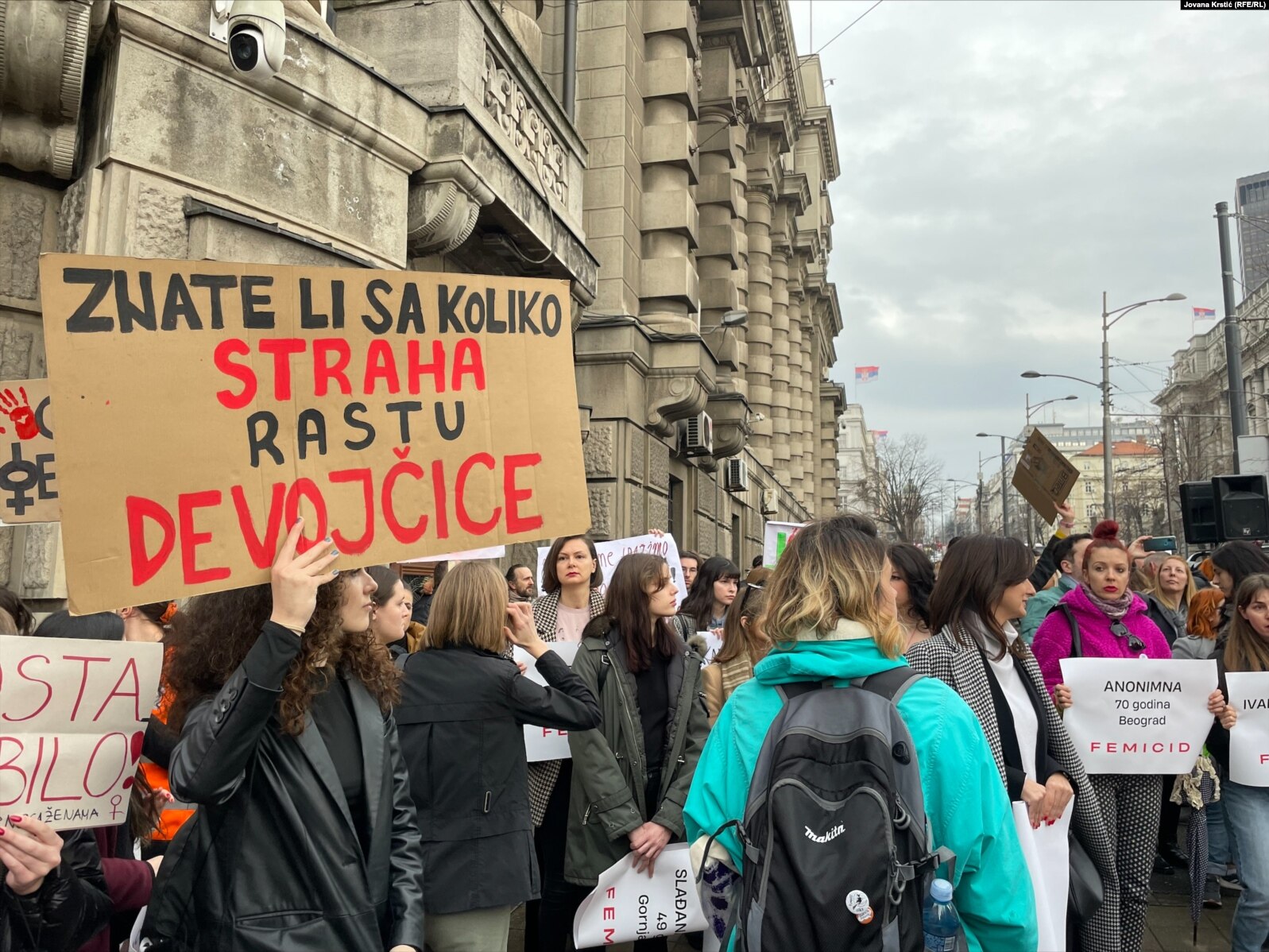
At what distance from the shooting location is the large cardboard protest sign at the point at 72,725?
234 cm

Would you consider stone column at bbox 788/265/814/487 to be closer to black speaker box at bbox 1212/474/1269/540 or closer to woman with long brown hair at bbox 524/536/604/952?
black speaker box at bbox 1212/474/1269/540

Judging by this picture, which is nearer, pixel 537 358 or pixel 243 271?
pixel 243 271

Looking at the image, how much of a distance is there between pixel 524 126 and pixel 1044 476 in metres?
5.79

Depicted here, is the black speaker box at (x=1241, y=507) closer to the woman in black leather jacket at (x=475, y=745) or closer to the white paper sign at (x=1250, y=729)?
the white paper sign at (x=1250, y=729)

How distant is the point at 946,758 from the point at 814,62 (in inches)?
2009

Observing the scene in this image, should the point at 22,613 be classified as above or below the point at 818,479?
below

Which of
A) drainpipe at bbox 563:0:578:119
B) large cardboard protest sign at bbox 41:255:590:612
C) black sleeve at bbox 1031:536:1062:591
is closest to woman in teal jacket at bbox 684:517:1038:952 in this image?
large cardboard protest sign at bbox 41:255:590:612

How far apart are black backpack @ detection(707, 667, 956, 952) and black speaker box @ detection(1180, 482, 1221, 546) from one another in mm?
8445

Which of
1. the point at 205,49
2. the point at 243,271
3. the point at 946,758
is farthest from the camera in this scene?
the point at 205,49

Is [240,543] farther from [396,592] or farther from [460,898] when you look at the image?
[460,898]

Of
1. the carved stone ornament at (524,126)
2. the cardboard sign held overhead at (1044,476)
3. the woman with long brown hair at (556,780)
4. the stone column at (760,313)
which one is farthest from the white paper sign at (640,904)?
the stone column at (760,313)

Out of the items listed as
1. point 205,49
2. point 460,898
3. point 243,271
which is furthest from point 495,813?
point 205,49

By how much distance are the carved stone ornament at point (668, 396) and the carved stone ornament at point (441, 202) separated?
23.6 feet

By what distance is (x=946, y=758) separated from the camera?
89.2 inches
